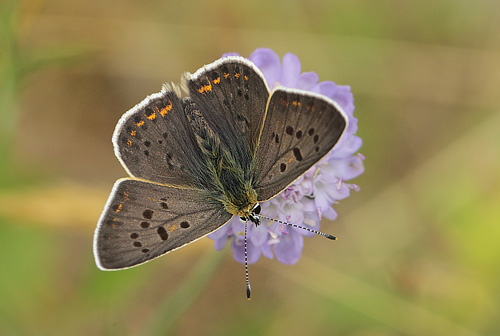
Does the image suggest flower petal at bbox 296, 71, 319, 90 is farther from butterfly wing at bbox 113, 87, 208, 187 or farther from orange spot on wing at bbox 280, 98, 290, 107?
butterfly wing at bbox 113, 87, 208, 187

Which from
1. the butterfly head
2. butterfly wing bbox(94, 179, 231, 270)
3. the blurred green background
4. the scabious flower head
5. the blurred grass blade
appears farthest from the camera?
the blurred green background

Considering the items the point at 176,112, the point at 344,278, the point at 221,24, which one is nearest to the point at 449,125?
the point at 344,278

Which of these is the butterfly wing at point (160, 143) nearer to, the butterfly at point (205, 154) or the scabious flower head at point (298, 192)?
the butterfly at point (205, 154)

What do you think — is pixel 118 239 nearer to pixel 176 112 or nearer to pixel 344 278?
pixel 176 112

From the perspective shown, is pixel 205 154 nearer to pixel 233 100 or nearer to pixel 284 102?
pixel 233 100

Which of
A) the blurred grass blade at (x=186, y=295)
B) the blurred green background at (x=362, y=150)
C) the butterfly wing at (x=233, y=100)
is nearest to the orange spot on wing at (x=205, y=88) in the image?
the butterfly wing at (x=233, y=100)

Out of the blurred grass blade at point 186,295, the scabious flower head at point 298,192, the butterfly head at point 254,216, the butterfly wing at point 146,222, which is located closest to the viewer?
the butterfly wing at point 146,222

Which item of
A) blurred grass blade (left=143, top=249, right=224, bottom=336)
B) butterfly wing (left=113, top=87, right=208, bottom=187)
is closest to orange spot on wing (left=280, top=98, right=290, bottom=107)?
butterfly wing (left=113, top=87, right=208, bottom=187)
